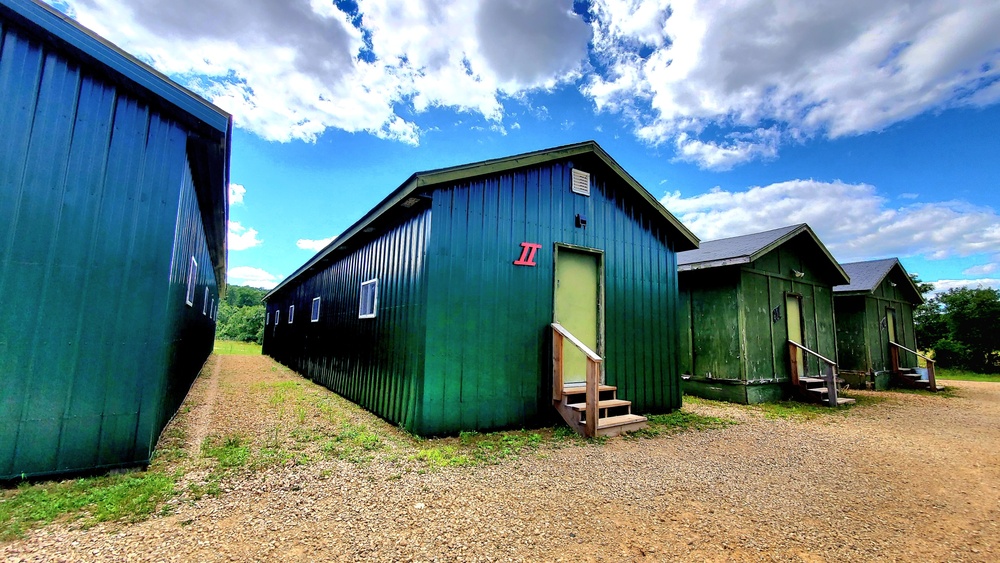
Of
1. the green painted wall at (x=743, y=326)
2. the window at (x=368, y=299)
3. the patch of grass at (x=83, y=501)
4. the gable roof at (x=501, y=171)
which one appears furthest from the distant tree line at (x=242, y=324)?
the green painted wall at (x=743, y=326)

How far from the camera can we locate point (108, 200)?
3.40 meters

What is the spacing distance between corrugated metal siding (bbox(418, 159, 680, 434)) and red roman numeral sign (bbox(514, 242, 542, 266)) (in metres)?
0.09

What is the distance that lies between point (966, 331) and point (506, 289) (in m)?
27.5

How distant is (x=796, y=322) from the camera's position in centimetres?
1003

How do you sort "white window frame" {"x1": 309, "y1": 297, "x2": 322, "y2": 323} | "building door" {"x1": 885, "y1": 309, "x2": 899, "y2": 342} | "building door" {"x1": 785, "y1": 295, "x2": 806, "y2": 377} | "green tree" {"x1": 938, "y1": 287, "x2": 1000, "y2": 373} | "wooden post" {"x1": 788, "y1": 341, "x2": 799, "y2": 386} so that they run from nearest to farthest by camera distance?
1. "wooden post" {"x1": 788, "y1": 341, "x2": 799, "y2": 386}
2. "building door" {"x1": 785, "y1": 295, "x2": 806, "y2": 377}
3. "white window frame" {"x1": 309, "y1": 297, "x2": 322, "y2": 323}
4. "building door" {"x1": 885, "y1": 309, "x2": 899, "y2": 342}
5. "green tree" {"x1": 938, "y1": 287, "x2": 1000, "y2": 373}

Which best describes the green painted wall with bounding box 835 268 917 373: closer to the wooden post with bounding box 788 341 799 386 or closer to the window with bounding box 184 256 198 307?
the wooden post with bounding box 788 341 799 386

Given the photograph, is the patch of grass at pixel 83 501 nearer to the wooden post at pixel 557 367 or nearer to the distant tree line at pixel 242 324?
the wooden post at pixel 557 367

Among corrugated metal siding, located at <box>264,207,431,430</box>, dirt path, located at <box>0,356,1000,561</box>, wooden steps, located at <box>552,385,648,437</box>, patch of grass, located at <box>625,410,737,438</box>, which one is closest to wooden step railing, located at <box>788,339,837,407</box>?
dirt path, located at <box>0,356,1000,561</box>

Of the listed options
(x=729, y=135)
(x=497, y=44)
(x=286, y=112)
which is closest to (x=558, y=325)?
(x=497, y=44)

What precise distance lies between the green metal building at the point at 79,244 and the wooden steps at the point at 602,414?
462cm

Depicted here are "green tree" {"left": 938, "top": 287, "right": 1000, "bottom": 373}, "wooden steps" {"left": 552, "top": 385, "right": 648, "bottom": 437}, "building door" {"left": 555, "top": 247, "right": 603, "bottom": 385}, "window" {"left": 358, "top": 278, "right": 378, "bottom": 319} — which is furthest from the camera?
"green tree" {"left": 938, "top": 287, "right": 1000, "bottom": 373}

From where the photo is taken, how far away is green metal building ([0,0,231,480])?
121 inches

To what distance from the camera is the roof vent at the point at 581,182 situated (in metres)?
6.35

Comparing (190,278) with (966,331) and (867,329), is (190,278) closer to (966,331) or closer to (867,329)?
(867,329)
